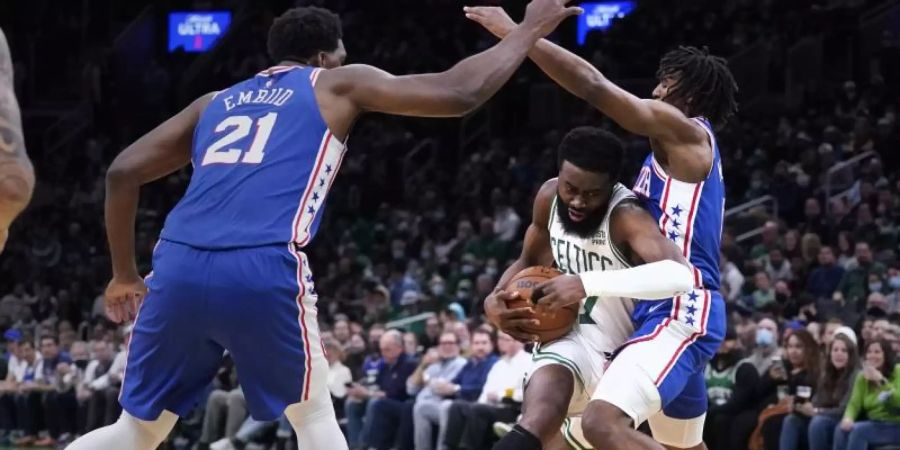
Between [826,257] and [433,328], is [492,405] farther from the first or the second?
[826,257]

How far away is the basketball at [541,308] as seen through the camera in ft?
17.0

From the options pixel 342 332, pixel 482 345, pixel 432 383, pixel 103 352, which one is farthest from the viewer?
pixel 103 352

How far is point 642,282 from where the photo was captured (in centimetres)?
495

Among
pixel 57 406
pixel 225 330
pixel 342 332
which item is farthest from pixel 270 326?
pixel 57 406

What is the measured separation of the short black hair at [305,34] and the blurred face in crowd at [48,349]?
472 inches

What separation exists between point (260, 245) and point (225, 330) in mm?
273

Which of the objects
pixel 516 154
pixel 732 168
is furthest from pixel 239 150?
pixel 516 154

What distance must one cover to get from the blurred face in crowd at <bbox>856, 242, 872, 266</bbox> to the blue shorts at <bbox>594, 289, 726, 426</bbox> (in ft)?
24.4

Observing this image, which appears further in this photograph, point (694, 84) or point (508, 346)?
point (508, 346)

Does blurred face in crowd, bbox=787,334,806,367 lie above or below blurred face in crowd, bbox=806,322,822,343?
below

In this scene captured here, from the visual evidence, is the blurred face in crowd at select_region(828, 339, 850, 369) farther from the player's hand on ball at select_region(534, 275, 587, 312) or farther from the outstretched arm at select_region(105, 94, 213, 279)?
the outstretched arm at select_region(105, 94, 213, 279)

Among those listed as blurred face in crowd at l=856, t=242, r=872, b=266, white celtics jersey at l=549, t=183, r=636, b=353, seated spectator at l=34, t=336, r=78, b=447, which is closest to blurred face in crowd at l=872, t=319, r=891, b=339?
blurred face in crowd at l=856, t=242, r=872, b=266

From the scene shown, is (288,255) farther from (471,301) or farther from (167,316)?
(471,301)

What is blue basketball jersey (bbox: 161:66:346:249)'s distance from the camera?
4.30 metres
